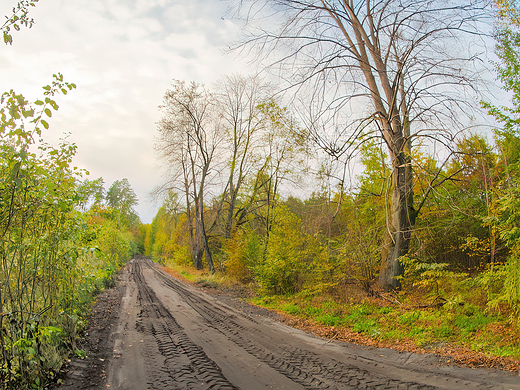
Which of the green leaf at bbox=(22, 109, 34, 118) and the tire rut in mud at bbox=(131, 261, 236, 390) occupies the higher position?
the green leaf at bbox=(22, 109, 34, 118)

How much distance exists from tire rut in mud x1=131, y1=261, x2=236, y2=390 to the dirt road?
15mm

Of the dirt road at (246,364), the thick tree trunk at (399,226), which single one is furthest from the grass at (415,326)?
the thick tree trunk at (399,226)

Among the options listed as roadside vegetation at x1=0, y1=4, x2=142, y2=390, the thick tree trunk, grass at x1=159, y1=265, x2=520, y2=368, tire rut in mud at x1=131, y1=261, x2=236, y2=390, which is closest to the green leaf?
roadside vegetation at x1=0, y1=4, x2=142, y2=390

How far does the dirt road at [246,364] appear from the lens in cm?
431

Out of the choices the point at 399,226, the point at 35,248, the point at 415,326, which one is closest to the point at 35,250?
the point at 35,248

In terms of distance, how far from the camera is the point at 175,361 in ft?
Answer: 17.3

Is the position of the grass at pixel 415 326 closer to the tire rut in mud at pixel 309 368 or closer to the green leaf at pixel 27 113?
the tire rut in mud at pixel 309 368

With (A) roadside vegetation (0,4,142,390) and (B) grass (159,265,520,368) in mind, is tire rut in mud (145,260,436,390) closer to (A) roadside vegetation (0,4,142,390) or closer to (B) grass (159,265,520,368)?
(B) grass (159,265,520,368)

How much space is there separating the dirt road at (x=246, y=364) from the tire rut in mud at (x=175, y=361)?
2 cm

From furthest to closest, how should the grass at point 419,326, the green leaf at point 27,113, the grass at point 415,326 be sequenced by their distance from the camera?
the grass at point 419,326 < the grass at point 415,326 < the green leaf at point 27,113

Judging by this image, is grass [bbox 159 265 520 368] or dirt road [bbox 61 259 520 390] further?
grass [bbox 159 265 520 368]

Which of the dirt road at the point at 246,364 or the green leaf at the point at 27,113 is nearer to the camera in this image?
the green leaf at the point at 27,113

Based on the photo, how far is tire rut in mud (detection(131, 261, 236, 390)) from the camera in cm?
436

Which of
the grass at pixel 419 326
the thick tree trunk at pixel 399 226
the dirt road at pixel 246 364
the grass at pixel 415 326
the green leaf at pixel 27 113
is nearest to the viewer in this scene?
the green leaf at pixel 27 113
